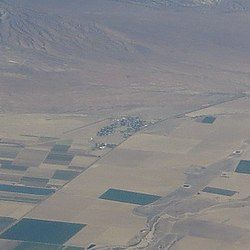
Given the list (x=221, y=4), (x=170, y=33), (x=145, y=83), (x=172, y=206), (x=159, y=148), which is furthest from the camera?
(x=221, y=4)

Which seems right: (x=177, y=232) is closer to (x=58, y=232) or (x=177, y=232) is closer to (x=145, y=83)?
(x=58, y=232)

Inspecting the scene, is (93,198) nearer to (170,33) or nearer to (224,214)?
(224,214)

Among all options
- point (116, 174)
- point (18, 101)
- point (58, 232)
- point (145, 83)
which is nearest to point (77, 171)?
point (116, 174)

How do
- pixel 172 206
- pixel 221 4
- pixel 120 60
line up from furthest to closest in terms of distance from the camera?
pixel 221 4, pixel 120 60, pixel 172 206

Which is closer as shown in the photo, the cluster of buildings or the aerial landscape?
the aerial landscape

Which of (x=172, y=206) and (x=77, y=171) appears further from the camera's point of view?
(x=77, y=171)

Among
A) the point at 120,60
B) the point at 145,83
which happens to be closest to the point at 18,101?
the point at 145,83

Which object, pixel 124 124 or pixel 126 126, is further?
pixel 124 124

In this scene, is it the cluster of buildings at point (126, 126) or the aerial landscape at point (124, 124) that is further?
the cluster of buildings at point (126, 126)
